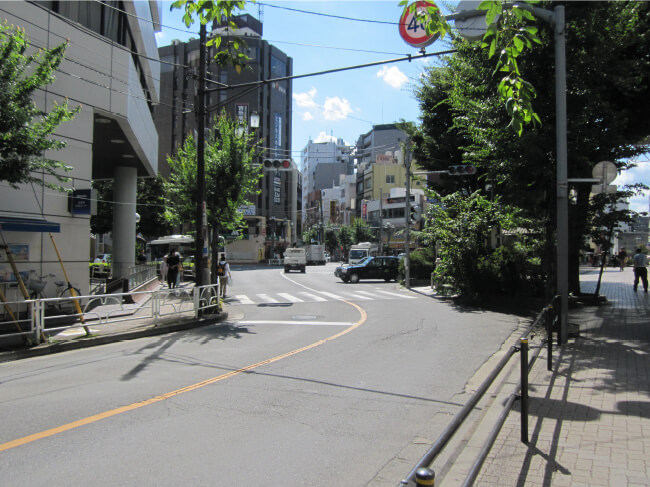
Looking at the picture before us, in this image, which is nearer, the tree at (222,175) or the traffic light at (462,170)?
the tree at (222,175)

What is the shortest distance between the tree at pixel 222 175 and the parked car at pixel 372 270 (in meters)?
11.3

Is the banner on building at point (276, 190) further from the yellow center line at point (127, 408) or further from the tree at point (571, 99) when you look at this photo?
the yellow center line at point (127, 408)

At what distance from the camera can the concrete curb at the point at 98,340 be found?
338 inches

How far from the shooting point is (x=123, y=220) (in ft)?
72.0

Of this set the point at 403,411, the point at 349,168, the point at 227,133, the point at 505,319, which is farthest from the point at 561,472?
the point at 349,168

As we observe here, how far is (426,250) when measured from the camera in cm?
2891

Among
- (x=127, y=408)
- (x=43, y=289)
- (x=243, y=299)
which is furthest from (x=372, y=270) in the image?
(x=127, y=408)

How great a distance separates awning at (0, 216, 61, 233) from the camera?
10.9 meters

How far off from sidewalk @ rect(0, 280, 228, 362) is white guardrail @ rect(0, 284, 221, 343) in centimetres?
5

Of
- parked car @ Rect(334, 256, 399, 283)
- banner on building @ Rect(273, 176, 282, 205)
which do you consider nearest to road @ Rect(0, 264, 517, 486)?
parked car @ Rect(334, 256, 399, 283)

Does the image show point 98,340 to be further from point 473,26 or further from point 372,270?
point 372,270

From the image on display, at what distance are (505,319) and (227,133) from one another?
1233 centimetres

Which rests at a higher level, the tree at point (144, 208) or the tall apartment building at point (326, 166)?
the tall apartment building at point (326, 166)

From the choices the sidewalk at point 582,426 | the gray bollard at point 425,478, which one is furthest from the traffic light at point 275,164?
the gray bollard at point 425,478
